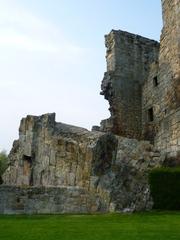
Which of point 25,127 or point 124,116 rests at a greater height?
point 124,116

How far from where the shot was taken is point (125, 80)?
25.3 meters

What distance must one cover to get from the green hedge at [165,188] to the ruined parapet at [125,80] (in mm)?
10229

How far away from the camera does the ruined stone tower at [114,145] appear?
39.1 feet

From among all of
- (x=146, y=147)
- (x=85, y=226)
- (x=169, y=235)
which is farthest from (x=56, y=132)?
(x=169, y=235)

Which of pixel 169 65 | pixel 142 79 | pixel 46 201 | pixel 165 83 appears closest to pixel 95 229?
pixel 46 201

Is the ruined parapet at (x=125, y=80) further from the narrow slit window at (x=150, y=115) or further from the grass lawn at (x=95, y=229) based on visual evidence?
the grass lawn at (x=95, y=229)

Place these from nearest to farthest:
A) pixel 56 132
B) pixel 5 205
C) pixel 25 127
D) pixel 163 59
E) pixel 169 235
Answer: pixel 169 235, pixel 5 205, pixel 56 132, pixel 25 127, pixel 163 59

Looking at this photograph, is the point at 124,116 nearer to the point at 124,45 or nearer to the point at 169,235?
the point at 124,45

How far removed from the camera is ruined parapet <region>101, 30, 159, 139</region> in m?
24.9

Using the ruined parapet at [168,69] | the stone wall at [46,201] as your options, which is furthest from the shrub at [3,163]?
the stone wall at [46,201]

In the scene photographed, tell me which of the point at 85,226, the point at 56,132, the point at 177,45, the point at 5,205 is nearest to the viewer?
the point at 85,226

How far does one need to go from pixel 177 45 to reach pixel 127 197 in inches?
431

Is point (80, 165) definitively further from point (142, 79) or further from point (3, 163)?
point (3, 163)

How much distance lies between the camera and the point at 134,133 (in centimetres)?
2505
